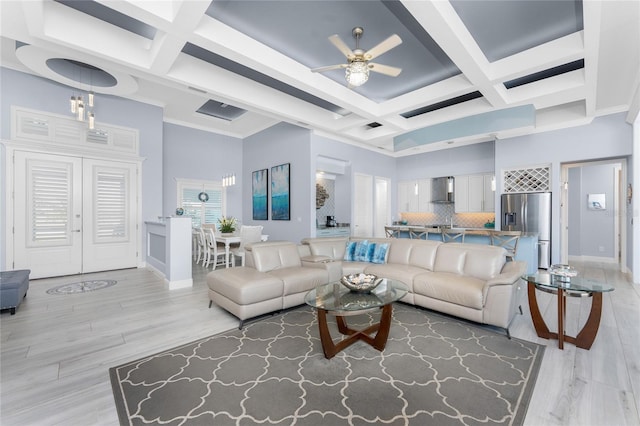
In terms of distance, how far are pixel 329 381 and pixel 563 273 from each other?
246 centimetres

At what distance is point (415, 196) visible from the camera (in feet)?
27.0

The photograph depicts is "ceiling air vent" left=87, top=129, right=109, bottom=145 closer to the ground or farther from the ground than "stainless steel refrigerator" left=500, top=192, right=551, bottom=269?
farther from the ground

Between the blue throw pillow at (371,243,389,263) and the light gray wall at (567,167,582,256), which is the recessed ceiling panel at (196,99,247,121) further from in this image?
the light gray wall at (567,167,582,256)

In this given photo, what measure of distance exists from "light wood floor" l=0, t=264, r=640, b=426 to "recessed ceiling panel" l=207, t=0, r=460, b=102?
134 inches

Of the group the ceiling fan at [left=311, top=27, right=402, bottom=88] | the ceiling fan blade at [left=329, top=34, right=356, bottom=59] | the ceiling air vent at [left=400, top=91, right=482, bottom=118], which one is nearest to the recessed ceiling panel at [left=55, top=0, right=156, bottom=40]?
the ceiling fan at [left=311, top=27, right=402, bottom=88]

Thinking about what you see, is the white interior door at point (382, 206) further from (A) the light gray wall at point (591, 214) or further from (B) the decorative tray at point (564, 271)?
(B) the decorative tray at point (564, 271)

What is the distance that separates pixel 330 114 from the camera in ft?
19.5

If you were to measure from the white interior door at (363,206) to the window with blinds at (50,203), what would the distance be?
5.98 metres

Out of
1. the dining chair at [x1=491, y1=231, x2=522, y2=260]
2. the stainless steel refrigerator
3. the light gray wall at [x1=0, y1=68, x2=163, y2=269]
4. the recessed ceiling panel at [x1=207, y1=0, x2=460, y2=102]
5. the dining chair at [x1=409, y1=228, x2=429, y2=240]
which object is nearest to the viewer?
the recessed ceiling panel at [x1=207, y1=0, x2=460, y2=102]

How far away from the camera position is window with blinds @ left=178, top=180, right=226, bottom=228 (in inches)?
292

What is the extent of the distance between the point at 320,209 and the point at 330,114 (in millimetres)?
3112

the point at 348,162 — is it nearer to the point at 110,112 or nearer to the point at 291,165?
the point at 291,165

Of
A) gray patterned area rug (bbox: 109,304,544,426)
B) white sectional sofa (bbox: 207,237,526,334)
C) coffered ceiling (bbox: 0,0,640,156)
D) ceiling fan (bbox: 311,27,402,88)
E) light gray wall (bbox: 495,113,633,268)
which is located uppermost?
coffered ceiling (bbox: 0,0,640,156)

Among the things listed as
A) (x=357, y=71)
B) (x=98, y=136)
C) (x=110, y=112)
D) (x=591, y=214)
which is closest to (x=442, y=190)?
(x=591, y=214)
